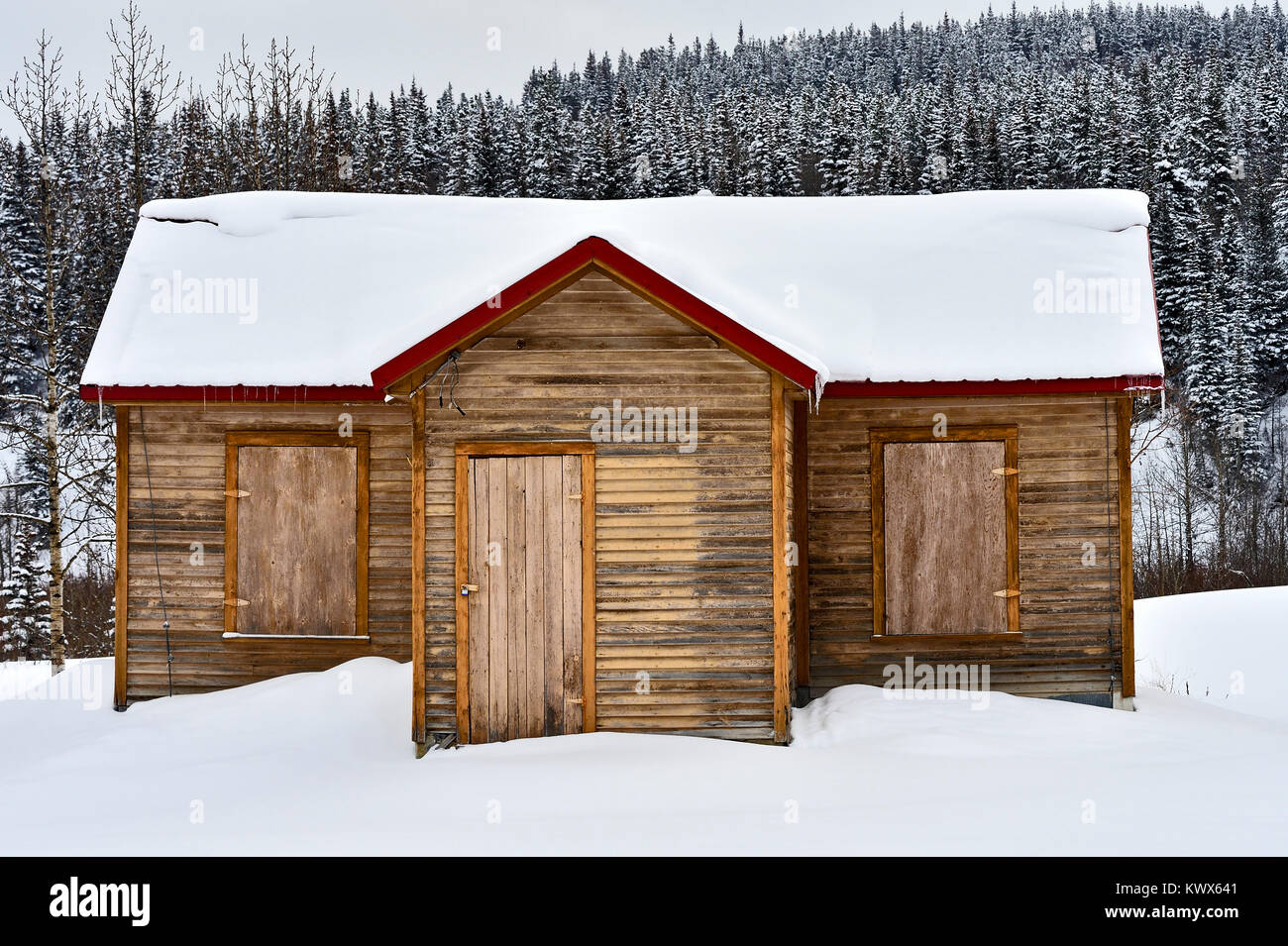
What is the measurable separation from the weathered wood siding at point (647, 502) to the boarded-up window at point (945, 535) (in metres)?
2.35

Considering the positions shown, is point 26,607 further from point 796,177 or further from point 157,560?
point 796,177

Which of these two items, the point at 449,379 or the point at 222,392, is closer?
the point at 449,379


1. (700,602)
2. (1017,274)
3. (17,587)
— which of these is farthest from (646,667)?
(17,587)

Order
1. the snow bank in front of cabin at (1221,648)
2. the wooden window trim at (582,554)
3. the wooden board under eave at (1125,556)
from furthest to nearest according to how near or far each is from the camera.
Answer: the snow bank in front of cabin at (1221,648), the wooden board under eave at (1125,556), the wooden window trim at (582,554)

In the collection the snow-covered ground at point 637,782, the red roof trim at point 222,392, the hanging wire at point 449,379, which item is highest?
the red roof trim at point 222,392

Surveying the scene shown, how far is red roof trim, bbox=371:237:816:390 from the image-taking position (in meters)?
7.24

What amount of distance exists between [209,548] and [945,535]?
7813mm

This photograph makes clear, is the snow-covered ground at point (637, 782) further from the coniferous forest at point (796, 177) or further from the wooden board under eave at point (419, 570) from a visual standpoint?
the coniferous forest at point (796, 177)

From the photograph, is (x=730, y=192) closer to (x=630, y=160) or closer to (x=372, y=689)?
(x=630, y=160)

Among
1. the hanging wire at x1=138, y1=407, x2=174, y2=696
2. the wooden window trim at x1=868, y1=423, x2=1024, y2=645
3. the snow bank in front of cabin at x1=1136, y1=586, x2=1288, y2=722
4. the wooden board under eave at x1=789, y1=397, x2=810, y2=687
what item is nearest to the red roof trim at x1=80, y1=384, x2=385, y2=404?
the hanging wire at x1=138, y1=407, x2=174, y2=696

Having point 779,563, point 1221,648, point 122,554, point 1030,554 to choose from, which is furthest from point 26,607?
point 1221,648

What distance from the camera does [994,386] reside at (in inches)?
356

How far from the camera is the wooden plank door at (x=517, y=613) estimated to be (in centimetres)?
759

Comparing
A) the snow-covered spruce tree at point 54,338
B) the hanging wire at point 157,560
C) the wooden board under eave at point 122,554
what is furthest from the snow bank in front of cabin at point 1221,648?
the snow-covered spruce tree at point 54,338
